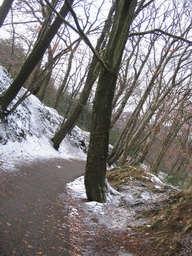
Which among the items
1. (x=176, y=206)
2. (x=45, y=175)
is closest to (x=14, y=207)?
(x=45, y=175)

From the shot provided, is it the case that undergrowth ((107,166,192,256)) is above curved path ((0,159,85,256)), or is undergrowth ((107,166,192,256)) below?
above

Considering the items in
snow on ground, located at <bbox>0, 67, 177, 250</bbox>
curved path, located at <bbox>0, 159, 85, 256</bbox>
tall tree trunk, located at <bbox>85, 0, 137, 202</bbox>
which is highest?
tall tree trunk, located at <bbox>85, 0, 137, 202</bbox>

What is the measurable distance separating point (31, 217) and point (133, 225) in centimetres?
217

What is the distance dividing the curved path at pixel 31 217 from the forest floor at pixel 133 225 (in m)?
0.28

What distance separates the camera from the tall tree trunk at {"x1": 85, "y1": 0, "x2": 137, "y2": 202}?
4492 mm

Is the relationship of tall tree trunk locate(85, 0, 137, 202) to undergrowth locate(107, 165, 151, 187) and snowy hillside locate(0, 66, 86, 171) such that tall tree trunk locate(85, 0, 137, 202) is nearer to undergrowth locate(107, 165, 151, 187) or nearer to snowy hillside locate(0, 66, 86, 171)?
snowy hillside locate(0, 66, 86, 171)

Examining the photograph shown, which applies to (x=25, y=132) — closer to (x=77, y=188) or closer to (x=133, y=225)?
(x=77, y=188)

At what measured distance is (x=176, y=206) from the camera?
12.5 ft

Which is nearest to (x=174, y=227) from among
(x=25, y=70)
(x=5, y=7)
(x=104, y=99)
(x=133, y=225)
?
(x=133, y=225)

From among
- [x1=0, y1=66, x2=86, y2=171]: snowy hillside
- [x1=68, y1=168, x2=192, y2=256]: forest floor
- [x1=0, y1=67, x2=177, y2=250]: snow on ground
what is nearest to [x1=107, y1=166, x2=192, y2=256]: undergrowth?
[x1=68, y1=168, x2=192, y2=256]: forest floor

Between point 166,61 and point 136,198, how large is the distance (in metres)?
9.20

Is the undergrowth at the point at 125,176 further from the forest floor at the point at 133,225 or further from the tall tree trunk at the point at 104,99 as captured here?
the tall tree trunk at the point at 104,99

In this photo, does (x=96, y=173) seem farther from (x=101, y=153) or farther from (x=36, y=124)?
(x=36, y=124)

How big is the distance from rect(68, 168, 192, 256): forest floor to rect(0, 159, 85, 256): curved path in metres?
0.28
